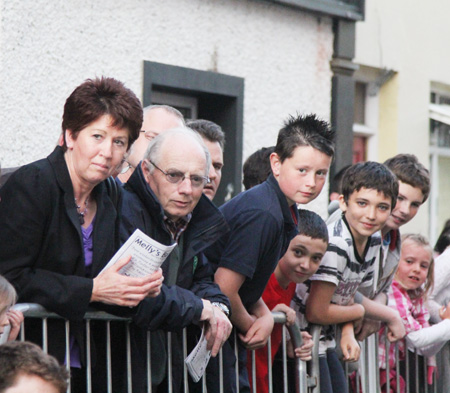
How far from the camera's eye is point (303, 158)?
507cm

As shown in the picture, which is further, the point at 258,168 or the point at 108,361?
the point at 258,168

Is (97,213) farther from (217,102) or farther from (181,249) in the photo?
(217,102)

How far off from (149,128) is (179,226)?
97cm

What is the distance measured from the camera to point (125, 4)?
8.11 metres

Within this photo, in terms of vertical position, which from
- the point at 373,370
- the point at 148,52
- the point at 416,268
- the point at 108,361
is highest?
the point at 148,52

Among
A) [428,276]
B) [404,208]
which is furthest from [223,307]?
[428,276]

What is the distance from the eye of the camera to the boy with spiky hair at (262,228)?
4.71m

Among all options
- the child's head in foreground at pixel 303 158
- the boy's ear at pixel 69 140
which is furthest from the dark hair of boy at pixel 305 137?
the boy's ear at pixel 69 140

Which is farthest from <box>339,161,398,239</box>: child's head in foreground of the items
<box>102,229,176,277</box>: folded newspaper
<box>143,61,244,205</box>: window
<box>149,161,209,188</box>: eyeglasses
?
<box>143,61,244,205</box>: window

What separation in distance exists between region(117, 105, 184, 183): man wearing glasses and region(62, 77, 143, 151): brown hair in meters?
1.00

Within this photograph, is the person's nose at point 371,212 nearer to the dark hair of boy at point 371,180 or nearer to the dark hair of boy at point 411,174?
the dark hair of boy at point 371,180

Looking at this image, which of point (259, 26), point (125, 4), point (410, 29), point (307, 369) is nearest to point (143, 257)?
point (307, 369)

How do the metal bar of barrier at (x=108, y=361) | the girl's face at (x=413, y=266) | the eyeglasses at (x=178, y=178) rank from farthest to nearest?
the girl's face at (x=413, y=266) → the eyeglasses at (x=178, y=178) → the metal bar of barrier at (x=108, y=361)

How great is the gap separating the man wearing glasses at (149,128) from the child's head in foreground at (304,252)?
871 millimetres
